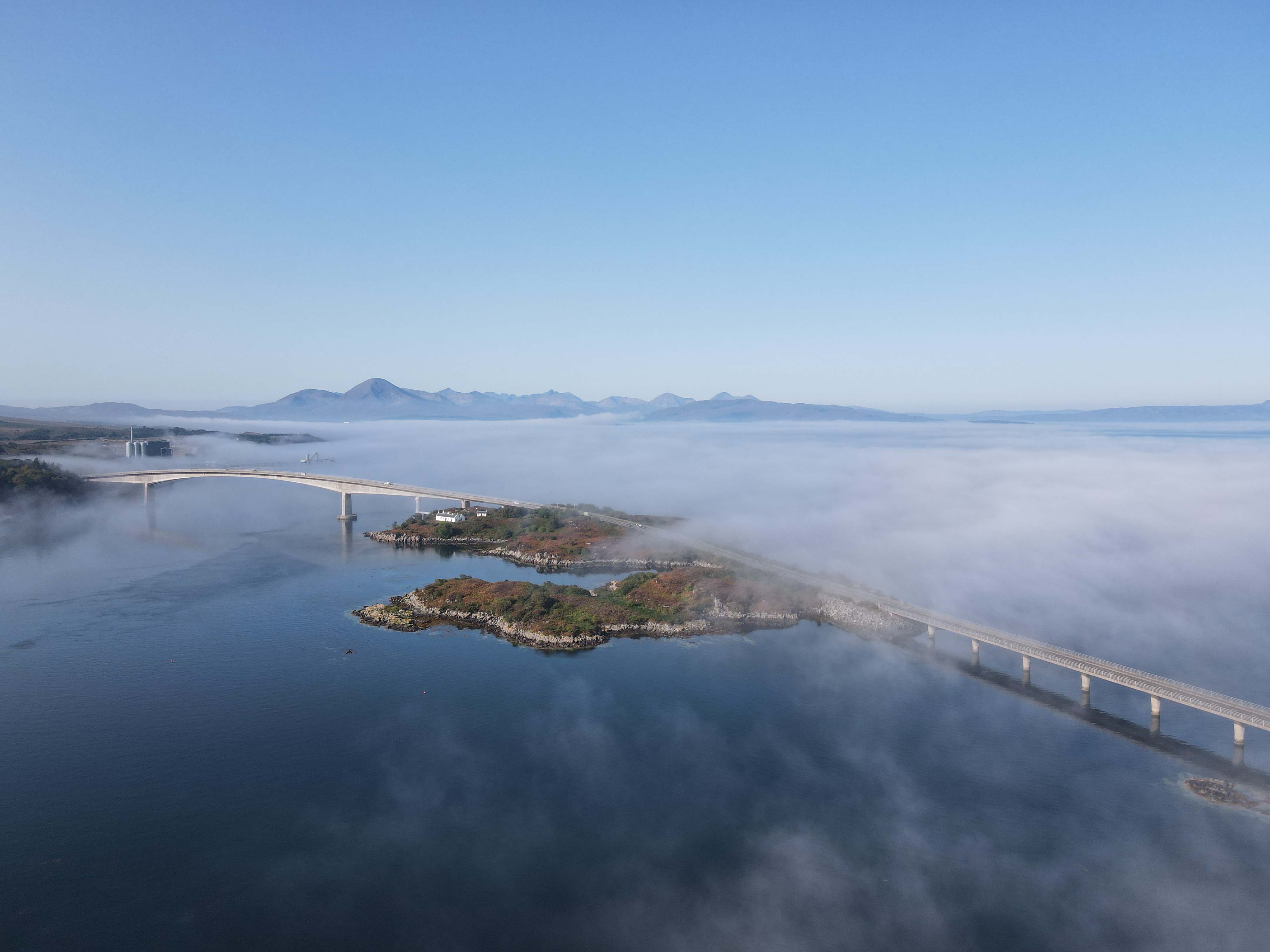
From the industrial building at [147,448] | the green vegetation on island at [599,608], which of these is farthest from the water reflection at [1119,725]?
the industrial building at [147,448]

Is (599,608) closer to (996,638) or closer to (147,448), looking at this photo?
(996,638)

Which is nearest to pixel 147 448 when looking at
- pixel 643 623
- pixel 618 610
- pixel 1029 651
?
pixel 618 610

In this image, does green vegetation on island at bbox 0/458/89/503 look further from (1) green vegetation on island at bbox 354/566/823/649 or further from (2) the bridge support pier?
(1) green vegetation on island at bbox 354/566/823/649

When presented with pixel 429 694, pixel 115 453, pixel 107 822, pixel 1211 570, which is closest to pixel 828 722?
pixel 429 694

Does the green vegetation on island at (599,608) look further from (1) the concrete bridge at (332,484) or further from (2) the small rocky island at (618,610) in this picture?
(1) the concrete bridge at (332,484)

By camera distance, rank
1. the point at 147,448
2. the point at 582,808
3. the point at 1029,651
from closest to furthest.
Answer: the point at 582,808 < the point at 1029,651 < the point at 147,448

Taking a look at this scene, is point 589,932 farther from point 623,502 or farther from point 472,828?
point 623,502

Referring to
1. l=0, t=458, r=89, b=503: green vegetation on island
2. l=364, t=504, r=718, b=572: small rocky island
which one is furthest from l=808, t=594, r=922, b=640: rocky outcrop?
l=0, t=458, r=89, b=503: green vegetation on island
